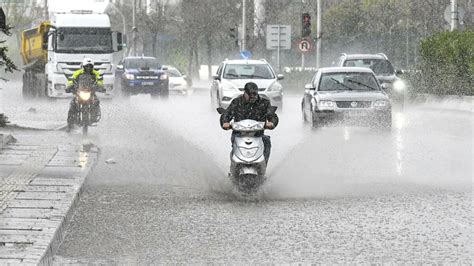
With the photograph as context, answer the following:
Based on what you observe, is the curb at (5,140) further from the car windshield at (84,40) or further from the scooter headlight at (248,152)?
the car windshield at (84,40)

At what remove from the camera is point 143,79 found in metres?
49.2

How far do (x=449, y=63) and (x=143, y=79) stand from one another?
46.5ft

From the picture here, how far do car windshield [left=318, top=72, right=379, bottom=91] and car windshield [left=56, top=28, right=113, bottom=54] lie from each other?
1797cm

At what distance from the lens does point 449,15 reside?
44875 mm

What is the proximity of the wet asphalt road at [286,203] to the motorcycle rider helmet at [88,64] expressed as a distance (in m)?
1.34

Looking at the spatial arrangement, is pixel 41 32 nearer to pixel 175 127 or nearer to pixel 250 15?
pixel 175 127

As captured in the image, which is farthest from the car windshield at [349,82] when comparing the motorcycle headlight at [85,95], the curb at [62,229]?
the curb at [62,229]

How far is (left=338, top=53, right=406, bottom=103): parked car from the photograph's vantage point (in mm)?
38344

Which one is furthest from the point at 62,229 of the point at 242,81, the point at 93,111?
the point at 242,81

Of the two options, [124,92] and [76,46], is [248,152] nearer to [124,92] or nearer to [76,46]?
[76,46]

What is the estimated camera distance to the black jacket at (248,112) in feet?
48.9

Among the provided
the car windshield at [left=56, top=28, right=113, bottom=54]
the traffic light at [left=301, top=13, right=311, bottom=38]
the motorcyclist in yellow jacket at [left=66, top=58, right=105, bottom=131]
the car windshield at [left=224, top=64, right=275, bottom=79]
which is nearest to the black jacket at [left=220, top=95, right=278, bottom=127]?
the motorcyclist in yellow jacket at [left=66, top=58, right=105, bottom=131]

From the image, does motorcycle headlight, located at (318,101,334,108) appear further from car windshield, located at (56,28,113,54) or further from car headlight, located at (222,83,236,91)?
car windshield, located at (56,28,113,54)

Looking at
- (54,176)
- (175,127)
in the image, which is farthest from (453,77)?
(54,176)
